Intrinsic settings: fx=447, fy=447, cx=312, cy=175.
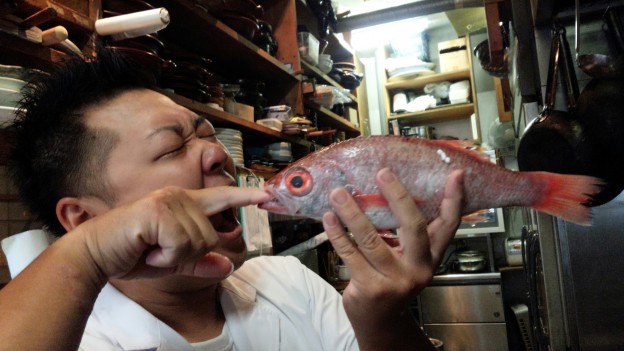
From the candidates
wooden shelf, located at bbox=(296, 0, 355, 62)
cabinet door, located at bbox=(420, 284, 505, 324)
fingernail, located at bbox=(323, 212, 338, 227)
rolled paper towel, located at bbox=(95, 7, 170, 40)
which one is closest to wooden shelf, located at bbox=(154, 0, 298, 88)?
rolled paper towel, located at bbox=(95, 7, 170, 40)

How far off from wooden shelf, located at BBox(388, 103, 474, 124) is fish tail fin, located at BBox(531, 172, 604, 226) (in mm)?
4776

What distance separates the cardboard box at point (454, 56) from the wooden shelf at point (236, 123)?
271 cm

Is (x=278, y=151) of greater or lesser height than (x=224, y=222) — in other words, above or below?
above

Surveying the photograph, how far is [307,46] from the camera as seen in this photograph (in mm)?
3863

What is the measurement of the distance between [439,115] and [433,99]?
0.85ft

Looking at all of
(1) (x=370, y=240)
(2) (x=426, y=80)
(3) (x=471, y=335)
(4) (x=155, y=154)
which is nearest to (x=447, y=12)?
(2) (x=426, y=80)

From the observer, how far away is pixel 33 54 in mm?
1491

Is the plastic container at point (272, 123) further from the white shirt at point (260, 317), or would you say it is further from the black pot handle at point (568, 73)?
the black pot handle at point (568, 73)

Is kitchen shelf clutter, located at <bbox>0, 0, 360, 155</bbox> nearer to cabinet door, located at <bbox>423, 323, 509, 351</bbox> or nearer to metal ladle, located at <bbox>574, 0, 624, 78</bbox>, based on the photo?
metal ladle, located at <bbox>574, 0, 624, 78</bbox>

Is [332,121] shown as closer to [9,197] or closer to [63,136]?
[9,197]

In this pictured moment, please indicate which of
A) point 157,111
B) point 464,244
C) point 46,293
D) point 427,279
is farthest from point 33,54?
point 464,244

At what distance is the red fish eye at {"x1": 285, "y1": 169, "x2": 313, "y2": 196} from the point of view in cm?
96

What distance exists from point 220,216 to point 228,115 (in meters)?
1.42

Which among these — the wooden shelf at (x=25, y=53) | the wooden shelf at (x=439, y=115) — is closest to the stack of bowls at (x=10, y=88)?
the wooden shelf at (x=25, y=53)
